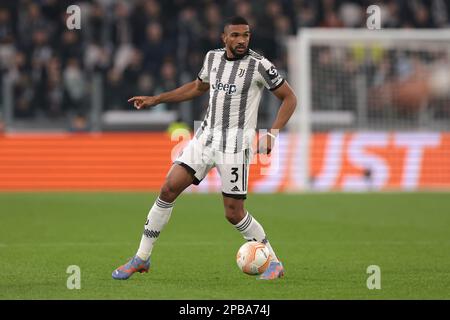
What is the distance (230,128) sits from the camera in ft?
30.8

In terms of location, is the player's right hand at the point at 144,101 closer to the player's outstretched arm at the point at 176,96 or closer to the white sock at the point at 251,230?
the player's outstretched arm at the point at 176,96

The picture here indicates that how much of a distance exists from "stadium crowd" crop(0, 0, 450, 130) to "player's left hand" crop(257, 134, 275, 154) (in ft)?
43.4

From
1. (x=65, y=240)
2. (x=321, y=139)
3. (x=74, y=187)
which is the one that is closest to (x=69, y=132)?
(x=74, y=187)

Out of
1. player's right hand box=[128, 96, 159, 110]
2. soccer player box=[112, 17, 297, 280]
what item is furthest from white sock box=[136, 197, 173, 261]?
player's right hand box=[128, 96, 159, 110]

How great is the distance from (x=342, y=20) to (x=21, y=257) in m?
16.3

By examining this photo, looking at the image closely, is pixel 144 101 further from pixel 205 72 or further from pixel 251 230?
pixel 251 230

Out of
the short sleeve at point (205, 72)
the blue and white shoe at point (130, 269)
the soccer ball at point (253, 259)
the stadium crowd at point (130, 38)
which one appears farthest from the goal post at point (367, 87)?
the blue and white shoe at point (130, 269)

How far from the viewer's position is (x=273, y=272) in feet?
30.6

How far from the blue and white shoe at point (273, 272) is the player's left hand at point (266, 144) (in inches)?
40.8

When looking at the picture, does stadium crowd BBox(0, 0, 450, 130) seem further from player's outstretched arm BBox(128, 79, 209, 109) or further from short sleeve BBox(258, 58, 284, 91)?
short sleeve BBox(258, 58, 284, 91)

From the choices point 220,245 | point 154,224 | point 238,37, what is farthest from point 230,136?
point 220,245

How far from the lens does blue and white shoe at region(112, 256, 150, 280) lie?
921cm

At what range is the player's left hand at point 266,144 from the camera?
29.8 feet

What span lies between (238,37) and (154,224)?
1797mm
